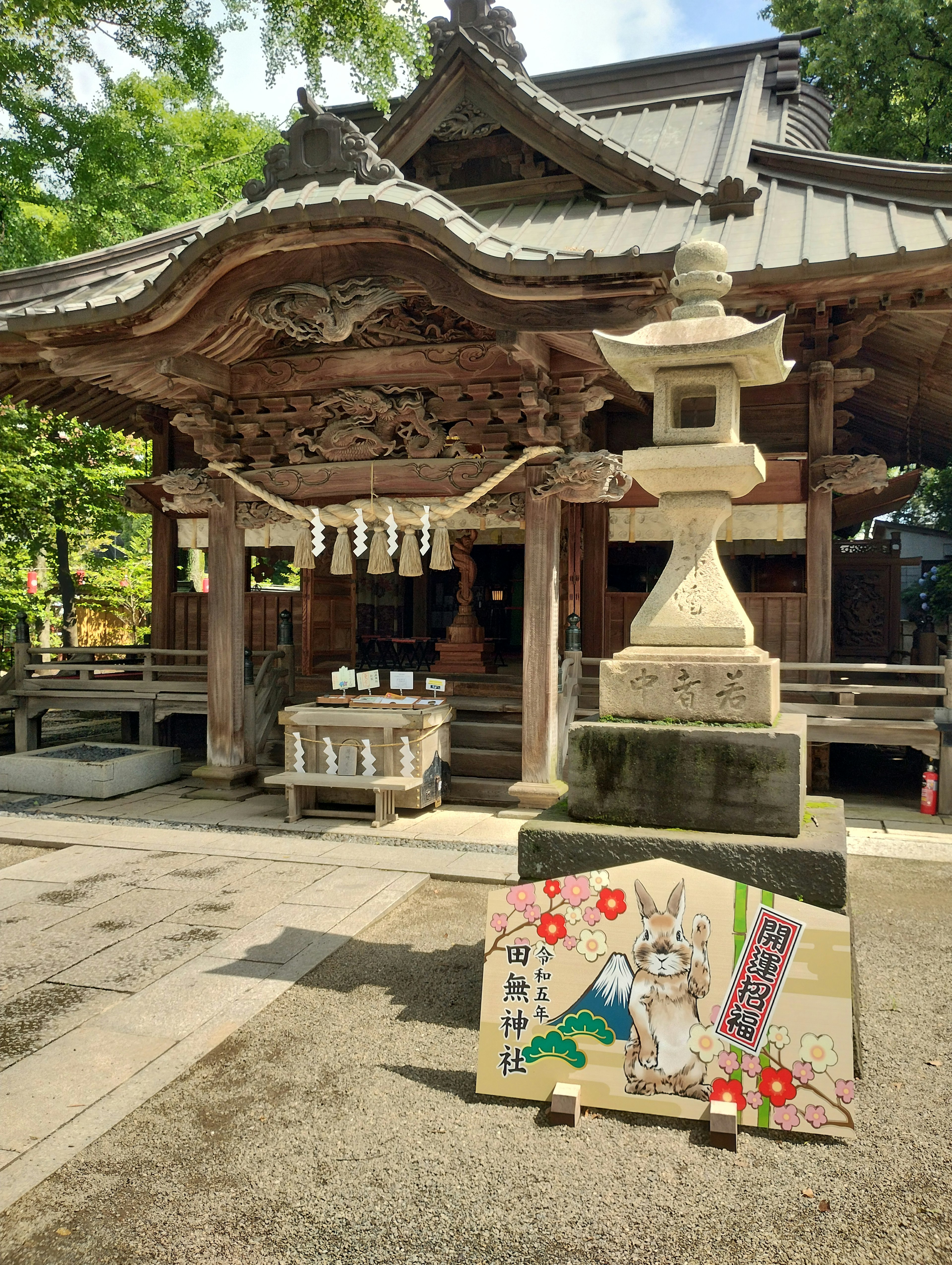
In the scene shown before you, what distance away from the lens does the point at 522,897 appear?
3.79m

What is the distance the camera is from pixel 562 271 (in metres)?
6.62

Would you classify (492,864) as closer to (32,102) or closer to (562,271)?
(562,271)

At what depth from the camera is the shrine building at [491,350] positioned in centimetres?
720

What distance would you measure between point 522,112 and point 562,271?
4.23 meters

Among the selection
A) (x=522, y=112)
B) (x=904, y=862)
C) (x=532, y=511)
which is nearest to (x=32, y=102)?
(x=522, y=112)

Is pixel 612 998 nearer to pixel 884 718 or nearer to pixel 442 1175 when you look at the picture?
pixel 442 1175

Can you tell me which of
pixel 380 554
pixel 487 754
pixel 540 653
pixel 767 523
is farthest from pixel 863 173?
pixel 487 754

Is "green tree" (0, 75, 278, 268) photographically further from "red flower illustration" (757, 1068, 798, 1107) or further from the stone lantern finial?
"red flower illustration" (757, 1068, 798, 1107)

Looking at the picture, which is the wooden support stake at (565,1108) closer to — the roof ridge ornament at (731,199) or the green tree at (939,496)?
the roof ridge ornament at (731,199)

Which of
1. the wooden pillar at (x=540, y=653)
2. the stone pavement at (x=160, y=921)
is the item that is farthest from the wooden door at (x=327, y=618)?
the wooden pillar at (x=540, y=653)

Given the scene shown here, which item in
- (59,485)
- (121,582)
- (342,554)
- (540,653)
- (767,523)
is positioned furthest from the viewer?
(121,582)

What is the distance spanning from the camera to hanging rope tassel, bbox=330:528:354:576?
30.4 feet

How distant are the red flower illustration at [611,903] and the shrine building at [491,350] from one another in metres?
4.51

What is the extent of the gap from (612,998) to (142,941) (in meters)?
3.23
